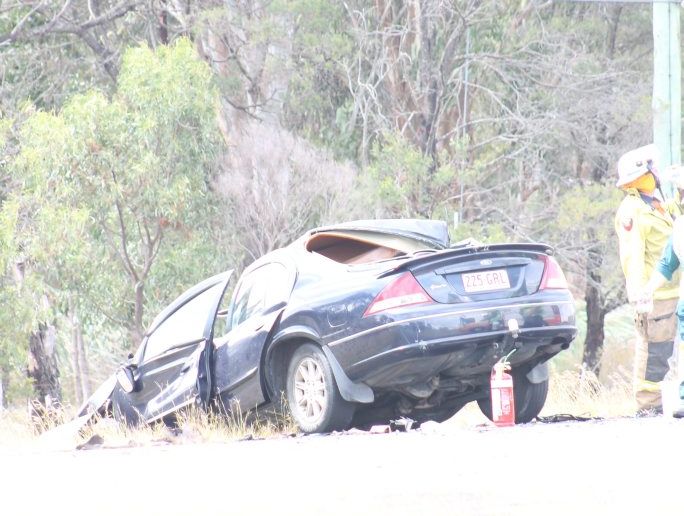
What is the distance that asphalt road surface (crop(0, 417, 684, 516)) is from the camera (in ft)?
18.0

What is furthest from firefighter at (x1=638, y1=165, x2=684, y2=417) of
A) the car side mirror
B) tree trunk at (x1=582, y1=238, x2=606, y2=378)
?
tree trunk at (x1=582, y1=238, x2=606, y2=378)

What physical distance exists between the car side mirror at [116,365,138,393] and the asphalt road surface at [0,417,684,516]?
2144 millimetres

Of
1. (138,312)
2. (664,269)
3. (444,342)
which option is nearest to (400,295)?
(444,342)

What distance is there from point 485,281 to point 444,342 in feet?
1.75

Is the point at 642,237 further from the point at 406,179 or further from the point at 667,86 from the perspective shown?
the point at 406,179

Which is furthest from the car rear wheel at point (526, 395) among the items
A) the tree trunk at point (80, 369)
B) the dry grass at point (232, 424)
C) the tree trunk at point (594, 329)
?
the tree trunk at point (80, 369)

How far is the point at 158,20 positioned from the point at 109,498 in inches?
774

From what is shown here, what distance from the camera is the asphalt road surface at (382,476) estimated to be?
548 cm

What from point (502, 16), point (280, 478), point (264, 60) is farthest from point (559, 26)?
point (280, 478)

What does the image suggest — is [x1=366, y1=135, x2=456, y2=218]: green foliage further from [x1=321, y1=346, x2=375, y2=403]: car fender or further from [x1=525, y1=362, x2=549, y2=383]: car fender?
[x1=321, y1=346, x2=375, y2=403]: car fender

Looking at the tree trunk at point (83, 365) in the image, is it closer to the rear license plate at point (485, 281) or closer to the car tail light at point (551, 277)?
the car tail light at point (551, 277)

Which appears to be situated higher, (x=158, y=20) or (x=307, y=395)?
(x=158, y=20)

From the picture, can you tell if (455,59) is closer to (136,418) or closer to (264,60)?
(264,60)

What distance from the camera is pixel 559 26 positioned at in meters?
26.5
